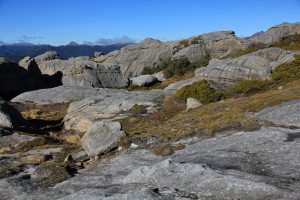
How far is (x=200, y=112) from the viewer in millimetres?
33156

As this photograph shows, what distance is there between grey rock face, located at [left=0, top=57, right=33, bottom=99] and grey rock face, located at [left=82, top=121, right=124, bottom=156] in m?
50.6

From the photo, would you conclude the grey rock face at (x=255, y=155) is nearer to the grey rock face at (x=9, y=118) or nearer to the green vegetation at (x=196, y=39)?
the grey rock face at (x=9, y=118)

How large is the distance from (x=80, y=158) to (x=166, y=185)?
10991 millimetres

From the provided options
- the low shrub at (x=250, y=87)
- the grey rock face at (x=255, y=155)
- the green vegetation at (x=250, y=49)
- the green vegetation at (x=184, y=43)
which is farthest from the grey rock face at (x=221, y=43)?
the grey rock face at (x=255, y=155)

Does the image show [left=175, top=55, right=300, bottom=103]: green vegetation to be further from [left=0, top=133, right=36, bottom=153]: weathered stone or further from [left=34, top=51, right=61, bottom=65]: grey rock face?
[left=34, top=51, right=61, bottom=65]: grey rock face

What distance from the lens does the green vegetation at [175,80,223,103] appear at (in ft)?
135

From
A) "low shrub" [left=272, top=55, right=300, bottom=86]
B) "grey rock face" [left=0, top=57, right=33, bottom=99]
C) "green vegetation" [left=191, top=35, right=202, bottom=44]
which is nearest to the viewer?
"low shrub" [left=272, top=55, right=300, bottom=86]

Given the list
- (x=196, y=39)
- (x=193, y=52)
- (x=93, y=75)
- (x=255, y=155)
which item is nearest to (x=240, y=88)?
(x=255, y=155)

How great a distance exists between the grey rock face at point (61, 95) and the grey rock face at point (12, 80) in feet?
40.7

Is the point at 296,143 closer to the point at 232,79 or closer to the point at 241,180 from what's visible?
the point at 241,180

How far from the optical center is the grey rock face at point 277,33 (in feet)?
287

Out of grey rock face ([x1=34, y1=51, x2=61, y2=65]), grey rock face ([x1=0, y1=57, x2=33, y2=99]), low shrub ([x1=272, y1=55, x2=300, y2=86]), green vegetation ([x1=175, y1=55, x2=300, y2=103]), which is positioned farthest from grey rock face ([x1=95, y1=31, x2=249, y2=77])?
green vegetation ([x1=175, y1=55, x2=300, y2=103])

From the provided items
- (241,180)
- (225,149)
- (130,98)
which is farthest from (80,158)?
(130,98)

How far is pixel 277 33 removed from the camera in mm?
89875
